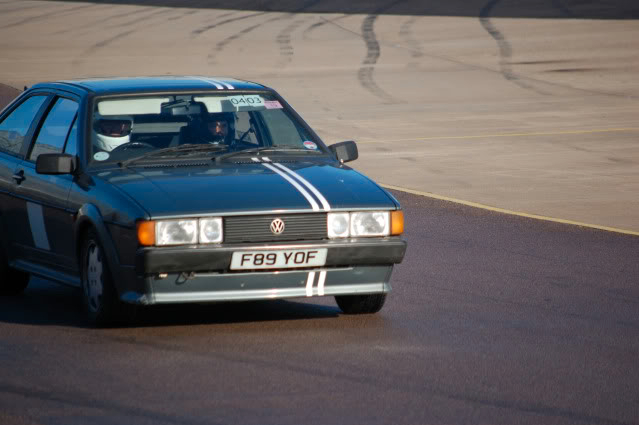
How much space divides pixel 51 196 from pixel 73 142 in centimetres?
37

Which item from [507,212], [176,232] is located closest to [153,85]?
[176,232]

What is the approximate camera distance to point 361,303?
29.7 feet

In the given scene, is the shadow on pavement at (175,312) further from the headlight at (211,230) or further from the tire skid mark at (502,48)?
the tire skid mark at (502,48)

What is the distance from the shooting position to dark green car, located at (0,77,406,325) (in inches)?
323

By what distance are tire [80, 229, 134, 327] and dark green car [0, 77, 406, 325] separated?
11mm

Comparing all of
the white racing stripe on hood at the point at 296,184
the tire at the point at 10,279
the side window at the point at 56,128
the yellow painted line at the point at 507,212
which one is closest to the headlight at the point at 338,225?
the white racing stripe on hood at the point at 296,184

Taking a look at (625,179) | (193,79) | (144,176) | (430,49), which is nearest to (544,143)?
(625,179)

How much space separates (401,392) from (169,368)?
1.26 meters

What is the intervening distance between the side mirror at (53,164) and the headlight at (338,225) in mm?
1671

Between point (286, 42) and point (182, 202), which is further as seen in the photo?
point (286, 42)

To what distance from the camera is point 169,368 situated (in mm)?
7516

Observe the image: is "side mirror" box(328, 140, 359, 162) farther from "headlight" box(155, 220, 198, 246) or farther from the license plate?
"headlight" box(155, 220, 198, 246)

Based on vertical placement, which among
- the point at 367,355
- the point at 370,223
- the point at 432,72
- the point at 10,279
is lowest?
the point at 432,72

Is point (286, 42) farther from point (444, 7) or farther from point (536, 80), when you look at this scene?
point (444, 7)
